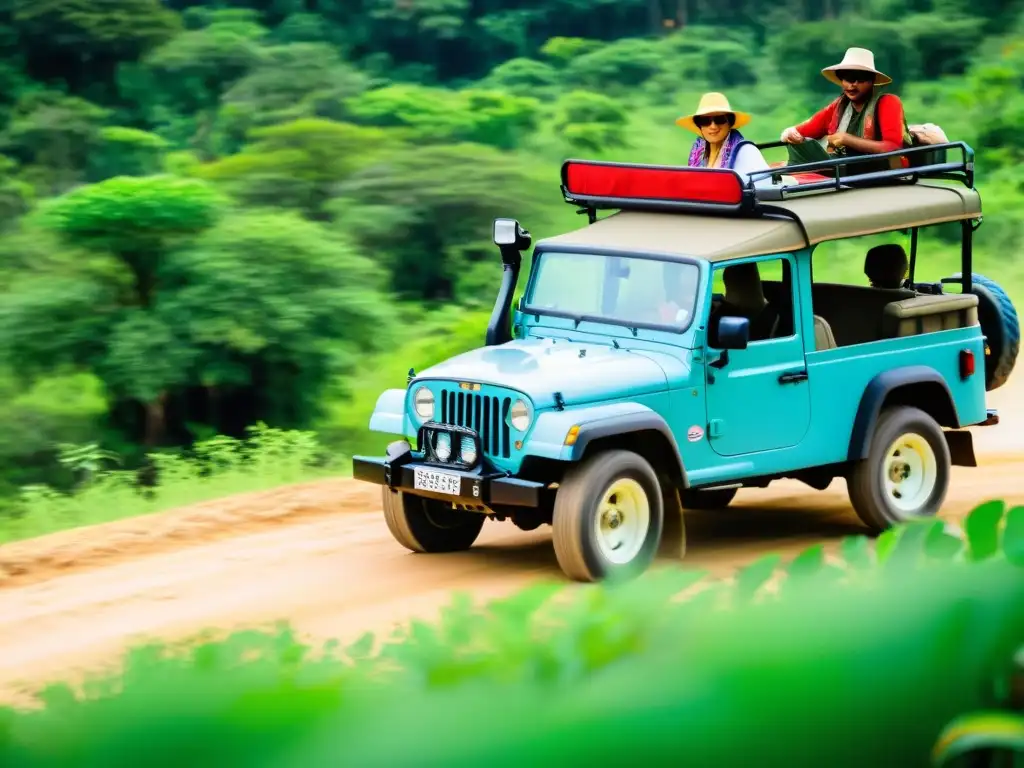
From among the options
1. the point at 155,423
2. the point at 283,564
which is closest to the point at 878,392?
the point at 283,564

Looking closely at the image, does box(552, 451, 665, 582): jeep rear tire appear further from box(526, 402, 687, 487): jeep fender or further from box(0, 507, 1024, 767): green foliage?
box(0, 507, 1024, 767): green foliage

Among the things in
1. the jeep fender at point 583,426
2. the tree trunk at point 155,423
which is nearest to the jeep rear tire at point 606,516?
the jeep fender at point 583,426

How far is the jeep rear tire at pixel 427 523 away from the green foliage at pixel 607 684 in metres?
6.20

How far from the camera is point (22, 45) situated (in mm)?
29297

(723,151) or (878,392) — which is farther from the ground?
(723,151)

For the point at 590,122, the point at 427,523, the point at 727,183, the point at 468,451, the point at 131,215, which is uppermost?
the point at 590,122

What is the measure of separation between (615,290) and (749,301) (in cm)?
73

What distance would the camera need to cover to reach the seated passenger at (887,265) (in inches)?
391

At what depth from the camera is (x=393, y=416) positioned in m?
8.45

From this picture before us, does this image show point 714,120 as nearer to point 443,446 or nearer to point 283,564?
point 443,446

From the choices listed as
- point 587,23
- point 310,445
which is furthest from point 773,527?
point 587,23

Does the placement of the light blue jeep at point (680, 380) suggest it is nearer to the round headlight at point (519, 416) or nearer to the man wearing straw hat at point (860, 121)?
the round headlight at point (519, 416)

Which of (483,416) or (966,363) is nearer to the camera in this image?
(483,416)

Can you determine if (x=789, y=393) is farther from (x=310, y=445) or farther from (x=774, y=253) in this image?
(x=310, y=445)
